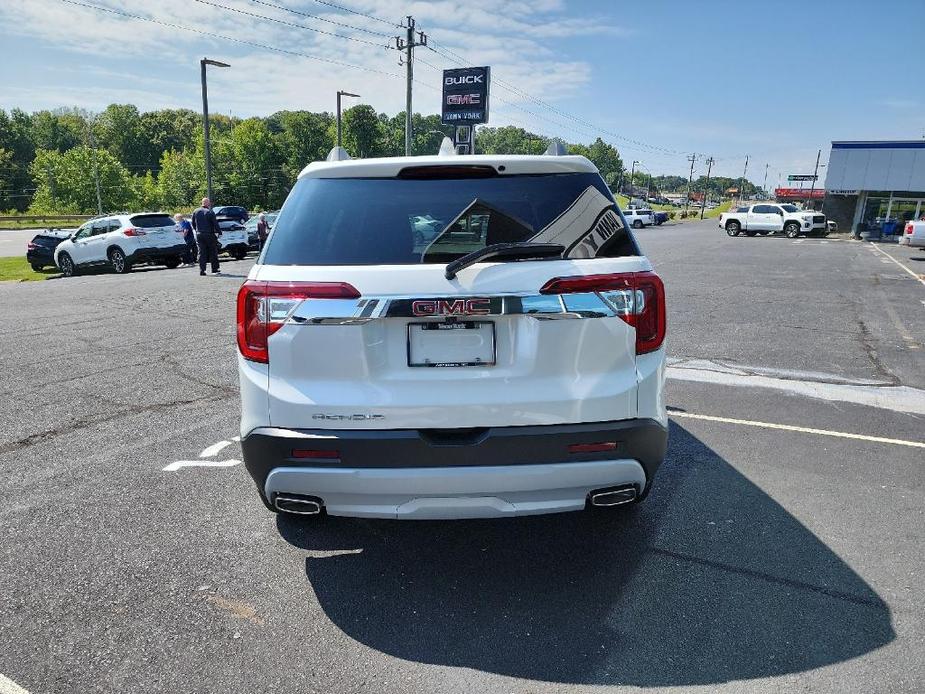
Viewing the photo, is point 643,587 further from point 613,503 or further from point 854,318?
point 854,318

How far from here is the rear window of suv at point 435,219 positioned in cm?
260

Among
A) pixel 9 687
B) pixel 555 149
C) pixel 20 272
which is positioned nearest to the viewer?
pixel 9 687

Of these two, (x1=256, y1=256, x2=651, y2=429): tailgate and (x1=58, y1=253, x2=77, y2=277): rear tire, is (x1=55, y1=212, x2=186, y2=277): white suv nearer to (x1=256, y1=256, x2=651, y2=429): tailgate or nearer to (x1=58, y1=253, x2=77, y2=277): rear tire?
(x1=58, y1=253, x2=77, y2=277): rear tire

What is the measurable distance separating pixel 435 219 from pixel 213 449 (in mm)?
2665

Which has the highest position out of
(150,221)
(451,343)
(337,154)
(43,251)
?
(337,154)

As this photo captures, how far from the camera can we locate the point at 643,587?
2820mm

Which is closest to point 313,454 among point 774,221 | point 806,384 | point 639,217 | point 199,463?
point 199,463

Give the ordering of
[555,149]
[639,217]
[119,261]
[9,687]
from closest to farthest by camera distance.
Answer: [9,687], [555,149], [119,261], [639,217]

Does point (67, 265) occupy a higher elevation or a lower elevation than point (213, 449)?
lower

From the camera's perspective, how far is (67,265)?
1947 cm

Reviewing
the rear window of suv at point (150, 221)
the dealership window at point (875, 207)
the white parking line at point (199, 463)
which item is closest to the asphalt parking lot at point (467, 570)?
the white parking line at point (199, 463)

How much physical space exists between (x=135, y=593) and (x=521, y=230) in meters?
2.33

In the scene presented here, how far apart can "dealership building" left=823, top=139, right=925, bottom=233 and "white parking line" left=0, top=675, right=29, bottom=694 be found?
1773 inches

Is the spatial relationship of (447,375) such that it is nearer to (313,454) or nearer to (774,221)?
(313,454)
